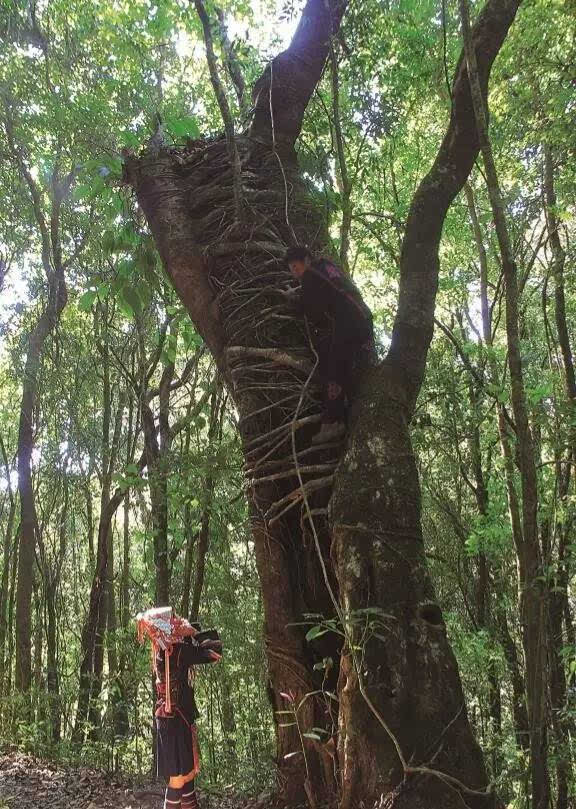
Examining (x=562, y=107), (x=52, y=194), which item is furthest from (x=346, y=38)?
(x=52, y=194)

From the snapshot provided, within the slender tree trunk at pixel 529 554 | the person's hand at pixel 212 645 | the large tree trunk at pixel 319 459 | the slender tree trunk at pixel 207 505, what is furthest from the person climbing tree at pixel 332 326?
the slender tree trunk at pixel 207 505

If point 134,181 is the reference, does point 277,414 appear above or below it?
below

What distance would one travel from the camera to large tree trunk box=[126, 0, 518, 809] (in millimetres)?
1985

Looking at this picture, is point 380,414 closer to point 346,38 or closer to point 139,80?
point 346,38

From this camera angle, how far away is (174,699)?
133 inches

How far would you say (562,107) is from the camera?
462cm

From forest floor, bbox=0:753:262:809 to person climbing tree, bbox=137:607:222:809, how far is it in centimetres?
93

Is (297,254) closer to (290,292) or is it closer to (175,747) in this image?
(290,292)

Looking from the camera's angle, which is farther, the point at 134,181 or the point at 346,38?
the point at 346,38

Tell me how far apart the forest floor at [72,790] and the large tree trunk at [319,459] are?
2292 mm

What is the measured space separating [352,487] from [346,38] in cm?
368

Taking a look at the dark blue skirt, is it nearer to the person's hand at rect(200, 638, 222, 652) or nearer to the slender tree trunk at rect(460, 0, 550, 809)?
the person's hand at rect(200, 638, 222, 652)

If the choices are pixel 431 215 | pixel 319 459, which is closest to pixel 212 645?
pixel 319 459

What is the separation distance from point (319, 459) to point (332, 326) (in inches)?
27.6
